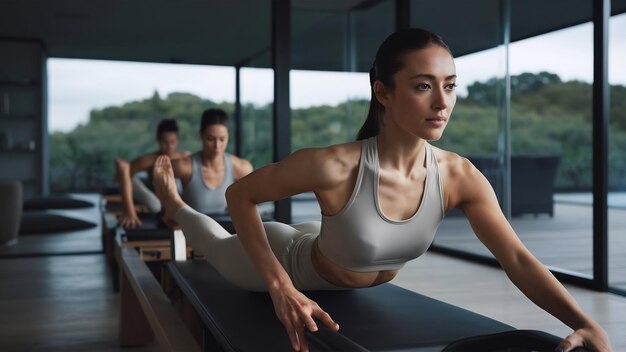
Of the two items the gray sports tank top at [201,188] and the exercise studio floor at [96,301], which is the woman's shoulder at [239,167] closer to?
the gray sports tank top at [201,188]

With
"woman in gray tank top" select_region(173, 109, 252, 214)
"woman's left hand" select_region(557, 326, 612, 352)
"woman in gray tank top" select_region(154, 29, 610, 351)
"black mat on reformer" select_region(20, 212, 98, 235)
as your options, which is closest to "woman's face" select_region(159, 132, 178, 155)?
"woman in gray tank top" select_region(173, 109, 252, 214)

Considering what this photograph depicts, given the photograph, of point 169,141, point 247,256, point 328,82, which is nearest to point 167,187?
point 247,256

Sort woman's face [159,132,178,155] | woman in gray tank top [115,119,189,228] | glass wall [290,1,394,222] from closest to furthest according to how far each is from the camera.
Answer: woman in gray tank top [115,119,189,228], woman's face [159,132,178,155], glass wall [290,1,394,222]

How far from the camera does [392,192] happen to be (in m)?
1.29

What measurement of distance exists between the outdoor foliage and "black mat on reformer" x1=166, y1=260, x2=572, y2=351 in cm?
195

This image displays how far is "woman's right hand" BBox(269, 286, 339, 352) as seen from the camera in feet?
3.52

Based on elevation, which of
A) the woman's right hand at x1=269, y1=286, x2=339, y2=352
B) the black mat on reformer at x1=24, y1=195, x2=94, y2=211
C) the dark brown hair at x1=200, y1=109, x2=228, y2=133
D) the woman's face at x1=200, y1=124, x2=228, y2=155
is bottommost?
the black mat on reformer at x1=24, y1=195, x2=94, y2=211

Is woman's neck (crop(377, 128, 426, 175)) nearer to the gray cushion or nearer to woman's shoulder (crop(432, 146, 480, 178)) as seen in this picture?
woman's shoulder (crop(432, 146, 480, 178))

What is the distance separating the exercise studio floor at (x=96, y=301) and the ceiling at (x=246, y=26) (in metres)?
1.32

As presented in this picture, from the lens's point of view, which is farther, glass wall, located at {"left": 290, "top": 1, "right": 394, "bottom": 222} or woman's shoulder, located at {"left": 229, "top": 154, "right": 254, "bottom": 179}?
glass wall, located at {"left": 290, "top": 1, "right": 394, "bottom": 222}

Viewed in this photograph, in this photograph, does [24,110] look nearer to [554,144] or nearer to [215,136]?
[215,136]

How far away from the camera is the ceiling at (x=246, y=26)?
12.7ft

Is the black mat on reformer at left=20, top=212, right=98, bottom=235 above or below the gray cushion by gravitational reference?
Result: below

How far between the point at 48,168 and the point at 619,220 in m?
7.17
